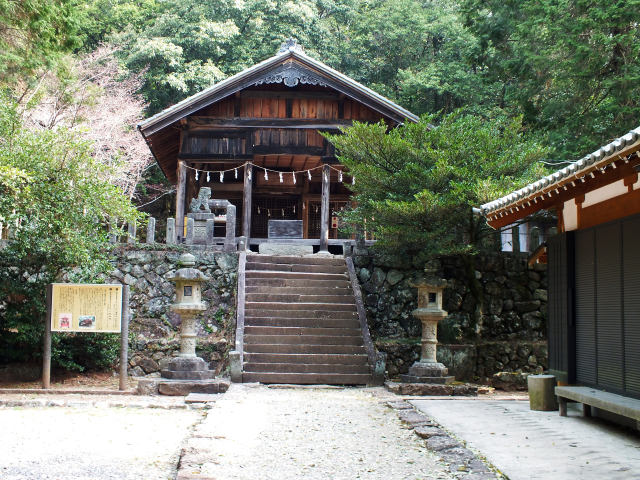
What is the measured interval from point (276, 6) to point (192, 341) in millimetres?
24577

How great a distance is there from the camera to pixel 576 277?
8789 millimetres

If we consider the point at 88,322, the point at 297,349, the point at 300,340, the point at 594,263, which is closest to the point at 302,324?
the point at 300,340

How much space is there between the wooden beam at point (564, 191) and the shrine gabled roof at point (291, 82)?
8.83 metres

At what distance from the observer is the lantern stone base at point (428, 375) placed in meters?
11.5

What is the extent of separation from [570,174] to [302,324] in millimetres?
7468

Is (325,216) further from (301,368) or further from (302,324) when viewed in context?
(301,368)

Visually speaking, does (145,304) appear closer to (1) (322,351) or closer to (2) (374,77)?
(1) (322,351)

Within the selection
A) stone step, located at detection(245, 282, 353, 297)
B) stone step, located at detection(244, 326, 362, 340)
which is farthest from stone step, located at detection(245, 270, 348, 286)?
stone step, located at detection(244, 326, 362, 340)

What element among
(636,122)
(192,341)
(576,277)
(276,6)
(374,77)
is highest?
(276,6)

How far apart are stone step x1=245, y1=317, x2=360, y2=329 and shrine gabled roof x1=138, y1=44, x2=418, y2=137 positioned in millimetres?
7061

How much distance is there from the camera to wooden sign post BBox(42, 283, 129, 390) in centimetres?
A: 1083

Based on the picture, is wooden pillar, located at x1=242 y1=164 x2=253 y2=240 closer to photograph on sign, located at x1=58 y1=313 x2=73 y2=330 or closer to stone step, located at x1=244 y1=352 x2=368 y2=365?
stone step, located at x1=244 y1=352 x2=368 y2=365

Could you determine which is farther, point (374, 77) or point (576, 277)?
point (374, 77)

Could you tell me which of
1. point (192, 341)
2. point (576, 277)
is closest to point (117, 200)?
point (192, 341)
